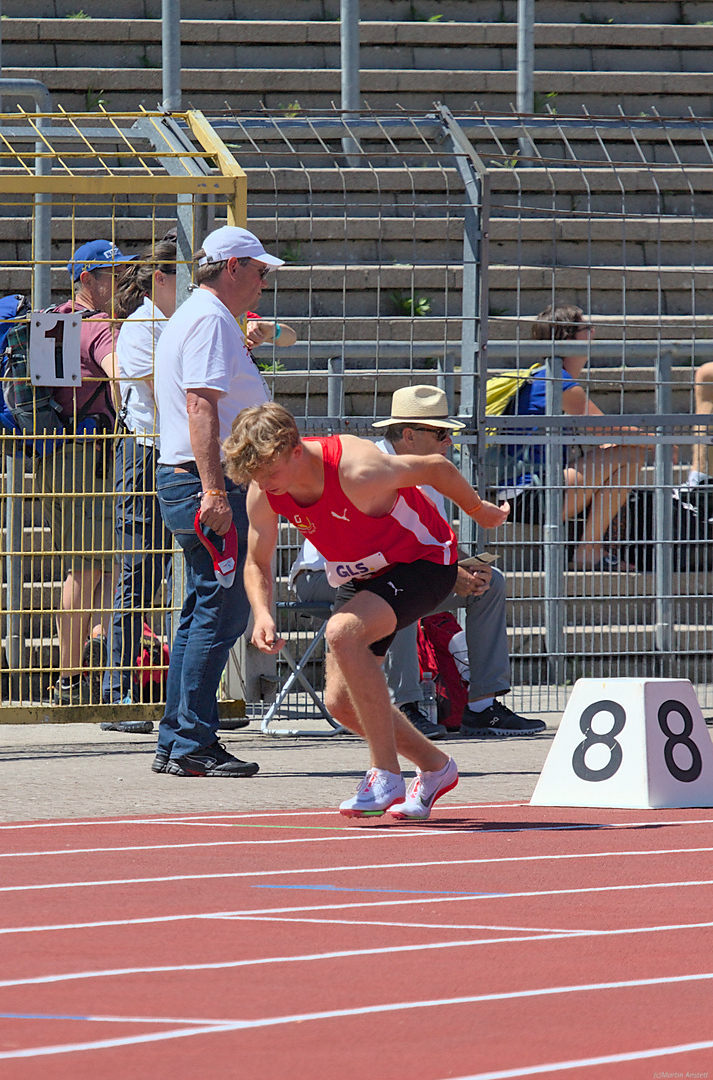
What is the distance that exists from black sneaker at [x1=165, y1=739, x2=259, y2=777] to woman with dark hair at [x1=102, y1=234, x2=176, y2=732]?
1331mm

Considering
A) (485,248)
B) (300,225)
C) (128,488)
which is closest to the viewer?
(128,488)

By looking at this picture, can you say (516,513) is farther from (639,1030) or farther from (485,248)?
(639,1030)

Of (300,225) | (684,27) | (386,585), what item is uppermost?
(684,27)

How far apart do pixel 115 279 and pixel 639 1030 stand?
21.0 ft

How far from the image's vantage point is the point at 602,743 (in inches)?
277

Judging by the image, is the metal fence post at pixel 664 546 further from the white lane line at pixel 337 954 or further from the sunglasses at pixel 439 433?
the white lane line at pixel 337 954

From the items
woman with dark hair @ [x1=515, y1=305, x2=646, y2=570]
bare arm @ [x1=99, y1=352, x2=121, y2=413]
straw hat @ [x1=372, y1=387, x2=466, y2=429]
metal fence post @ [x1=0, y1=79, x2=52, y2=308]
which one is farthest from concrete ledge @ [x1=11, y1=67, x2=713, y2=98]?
straw hat @ [x1=372, y1=387, x2=466, y2=429]

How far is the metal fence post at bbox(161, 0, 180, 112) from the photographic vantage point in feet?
49.3

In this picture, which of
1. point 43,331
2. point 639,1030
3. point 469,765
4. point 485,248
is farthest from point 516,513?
point 639,1030

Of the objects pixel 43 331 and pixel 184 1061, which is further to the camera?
pixel 43 331

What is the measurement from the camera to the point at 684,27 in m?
19.0

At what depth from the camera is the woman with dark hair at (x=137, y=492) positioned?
29.2ft

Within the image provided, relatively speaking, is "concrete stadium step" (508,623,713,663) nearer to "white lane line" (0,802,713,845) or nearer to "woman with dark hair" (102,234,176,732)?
"woman with dark hair" (102,234,176,732)

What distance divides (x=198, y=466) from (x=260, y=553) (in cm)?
105
